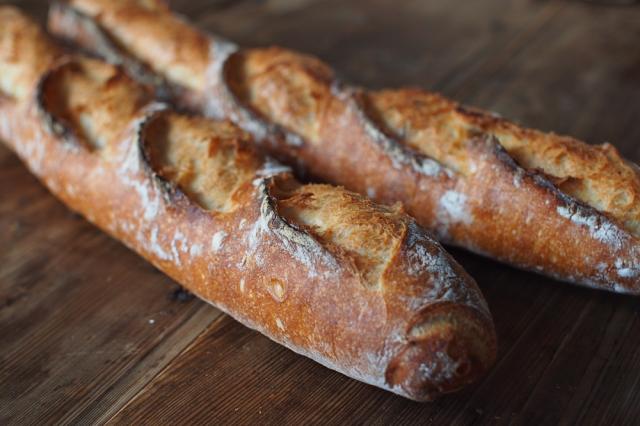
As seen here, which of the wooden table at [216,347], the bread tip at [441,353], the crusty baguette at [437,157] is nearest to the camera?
the bread tip at [441,353]

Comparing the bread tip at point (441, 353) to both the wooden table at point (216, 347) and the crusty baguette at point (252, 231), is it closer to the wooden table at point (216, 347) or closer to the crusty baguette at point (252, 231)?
the crusty baguette at point (252, 231)

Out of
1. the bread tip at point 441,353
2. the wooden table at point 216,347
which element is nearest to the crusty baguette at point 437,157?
the wooden table at point 216,347

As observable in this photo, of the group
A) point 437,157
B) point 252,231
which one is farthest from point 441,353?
point 437,157

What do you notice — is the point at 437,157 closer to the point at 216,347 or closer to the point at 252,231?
the point at 252,231

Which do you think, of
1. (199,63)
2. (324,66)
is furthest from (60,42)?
(324,66)

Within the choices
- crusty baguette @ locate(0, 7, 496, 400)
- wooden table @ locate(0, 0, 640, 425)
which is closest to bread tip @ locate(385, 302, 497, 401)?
crusty baguette @ locate(0, 7, 496, 400)

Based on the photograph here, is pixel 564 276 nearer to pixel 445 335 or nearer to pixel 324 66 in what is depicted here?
pixel 445 335
